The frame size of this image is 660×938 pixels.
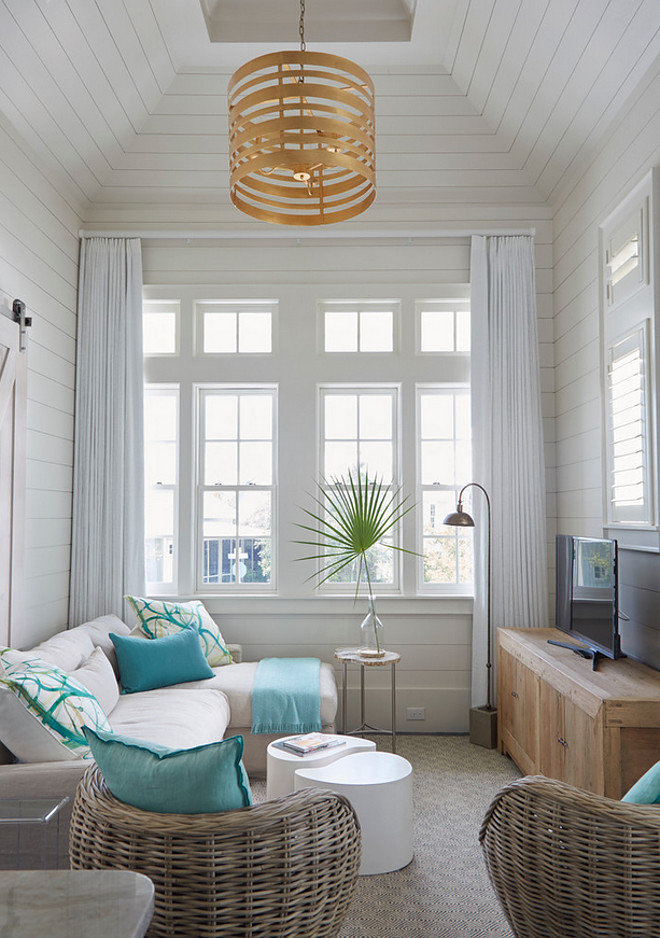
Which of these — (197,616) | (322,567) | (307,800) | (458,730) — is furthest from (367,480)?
(307,800)

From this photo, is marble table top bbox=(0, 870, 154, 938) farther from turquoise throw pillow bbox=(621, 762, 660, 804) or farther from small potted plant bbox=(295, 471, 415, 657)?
small potted plant bbox=(295, 471, 415, 657)

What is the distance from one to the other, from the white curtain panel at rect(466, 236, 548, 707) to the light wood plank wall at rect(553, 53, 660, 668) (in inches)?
7.1

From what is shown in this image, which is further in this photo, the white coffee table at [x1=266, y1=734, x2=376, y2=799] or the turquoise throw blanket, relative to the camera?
the turquoise throw blanket

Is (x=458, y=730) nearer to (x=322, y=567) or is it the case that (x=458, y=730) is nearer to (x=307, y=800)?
(x=322, y=567)

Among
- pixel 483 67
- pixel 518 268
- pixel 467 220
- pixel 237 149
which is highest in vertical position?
pixel 483 67

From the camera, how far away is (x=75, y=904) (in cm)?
130

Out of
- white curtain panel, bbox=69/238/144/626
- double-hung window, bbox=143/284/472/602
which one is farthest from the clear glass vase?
white curtain panel, bbox=69/238/144/626

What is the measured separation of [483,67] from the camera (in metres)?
4.40

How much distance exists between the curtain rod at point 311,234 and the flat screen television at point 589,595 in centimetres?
214

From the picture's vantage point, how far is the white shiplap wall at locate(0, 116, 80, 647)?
3.96 metres

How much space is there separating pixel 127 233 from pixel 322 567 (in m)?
2.53

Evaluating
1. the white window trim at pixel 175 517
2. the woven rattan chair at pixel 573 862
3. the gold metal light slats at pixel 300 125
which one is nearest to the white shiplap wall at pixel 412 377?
the white window trim at pixel 175 517

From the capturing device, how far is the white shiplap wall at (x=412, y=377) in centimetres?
495

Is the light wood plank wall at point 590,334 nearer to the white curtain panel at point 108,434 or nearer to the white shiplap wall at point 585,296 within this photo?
the white shiplap wall at point 585,296
